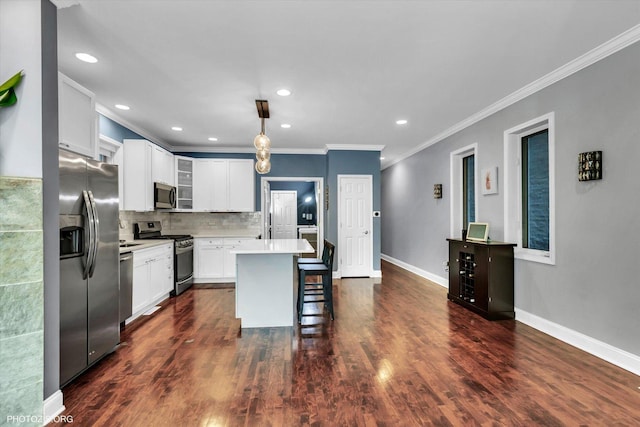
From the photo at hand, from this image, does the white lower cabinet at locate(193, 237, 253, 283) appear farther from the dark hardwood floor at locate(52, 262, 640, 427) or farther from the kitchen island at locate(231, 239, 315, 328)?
the kitchen island at locate(231, 239, 315, 328)

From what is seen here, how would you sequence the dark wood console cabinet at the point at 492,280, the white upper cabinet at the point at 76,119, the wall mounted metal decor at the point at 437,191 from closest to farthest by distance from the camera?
the white upper cabinet at the point at 76,119 < the dark wood console cabinet at the point at 492,280 < the wall mounted metal decor at the point at 437,191

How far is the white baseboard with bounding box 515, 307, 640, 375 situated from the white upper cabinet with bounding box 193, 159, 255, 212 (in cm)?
470

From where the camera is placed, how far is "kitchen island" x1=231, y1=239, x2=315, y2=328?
3.53m

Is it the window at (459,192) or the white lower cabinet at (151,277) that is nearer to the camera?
the white lower cabinet at (151,277)

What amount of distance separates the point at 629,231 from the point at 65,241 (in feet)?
14.3

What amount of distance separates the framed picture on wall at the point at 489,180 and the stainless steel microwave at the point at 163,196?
4.86m

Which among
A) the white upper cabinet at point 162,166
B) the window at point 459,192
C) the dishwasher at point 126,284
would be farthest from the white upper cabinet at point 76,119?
the window at point 459,192

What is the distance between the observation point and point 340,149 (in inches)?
252

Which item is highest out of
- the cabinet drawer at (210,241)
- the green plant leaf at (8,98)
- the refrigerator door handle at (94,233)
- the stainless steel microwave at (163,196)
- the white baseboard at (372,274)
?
the green plant leaf at (8,98)

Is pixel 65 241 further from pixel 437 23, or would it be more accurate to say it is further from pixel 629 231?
pixel 629 231

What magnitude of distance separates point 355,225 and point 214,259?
278cm

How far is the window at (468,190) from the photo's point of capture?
16.9 feet

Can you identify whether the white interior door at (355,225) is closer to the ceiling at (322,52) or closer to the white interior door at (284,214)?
the ceiling at (322,52)

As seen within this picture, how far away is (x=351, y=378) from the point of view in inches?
95.3
